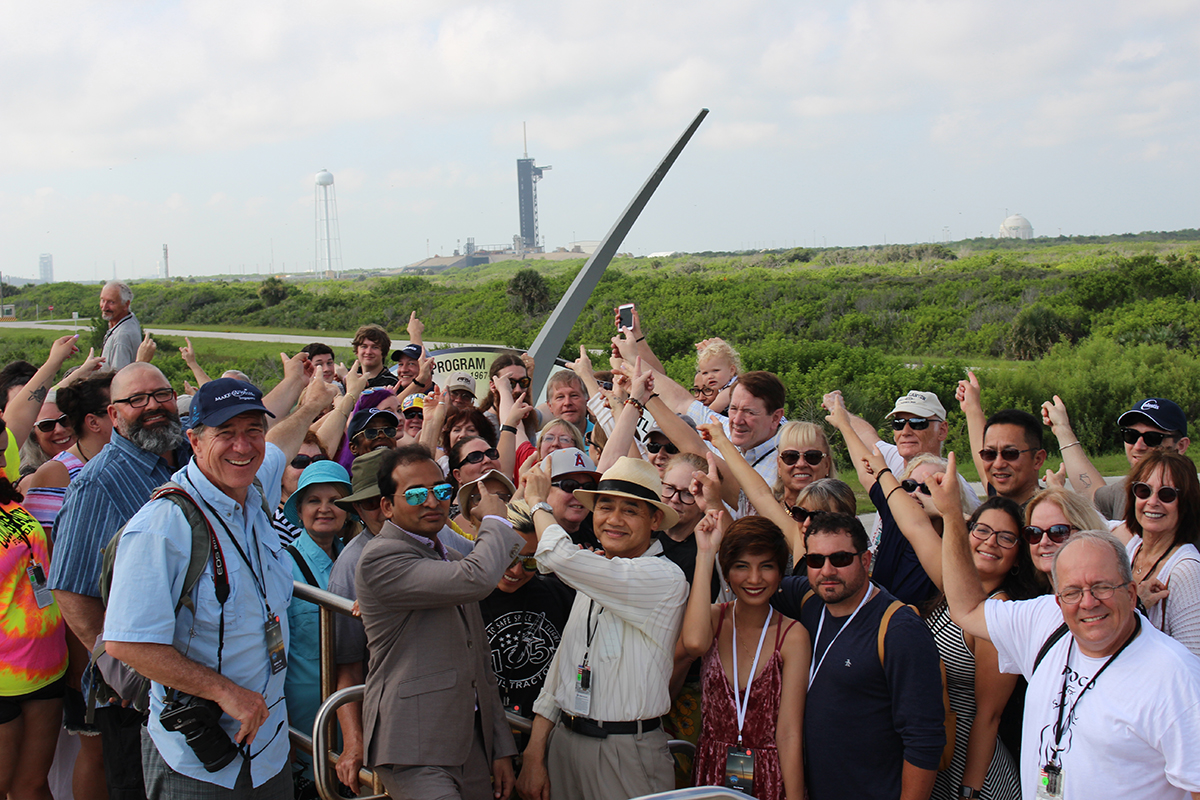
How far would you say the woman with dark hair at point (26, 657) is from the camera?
3570mm

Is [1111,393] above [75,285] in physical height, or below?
below

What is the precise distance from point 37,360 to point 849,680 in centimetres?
2933

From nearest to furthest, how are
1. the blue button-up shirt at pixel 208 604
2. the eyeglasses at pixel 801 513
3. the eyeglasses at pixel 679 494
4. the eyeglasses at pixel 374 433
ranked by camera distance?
the blue button-up shirt at pixel 208 604 < the eyeglasses at pixel 801 513 < the eyeglasses at pixel 679 494 < the eyeglasses at pixel 374 433

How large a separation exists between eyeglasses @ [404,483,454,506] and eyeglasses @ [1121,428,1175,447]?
353cm

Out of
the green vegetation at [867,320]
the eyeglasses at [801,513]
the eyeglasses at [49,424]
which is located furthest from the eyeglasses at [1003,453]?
the green vegetation at [867,320]

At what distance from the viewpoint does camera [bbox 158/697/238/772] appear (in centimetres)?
275

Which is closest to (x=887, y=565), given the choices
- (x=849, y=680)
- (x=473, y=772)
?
(x=849, y=680)

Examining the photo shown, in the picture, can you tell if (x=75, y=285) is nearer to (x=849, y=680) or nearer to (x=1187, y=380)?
(x=1187, y=380)

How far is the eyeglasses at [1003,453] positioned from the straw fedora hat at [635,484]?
1750mm

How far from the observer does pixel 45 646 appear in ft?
11.9

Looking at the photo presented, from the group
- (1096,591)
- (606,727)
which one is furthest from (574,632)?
(1096,591)

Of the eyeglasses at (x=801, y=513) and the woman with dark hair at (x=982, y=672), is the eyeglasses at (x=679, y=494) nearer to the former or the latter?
the eyeglasses at (x=801, y=513)

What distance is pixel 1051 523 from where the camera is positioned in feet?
11.3

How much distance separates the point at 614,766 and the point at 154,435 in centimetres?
223
